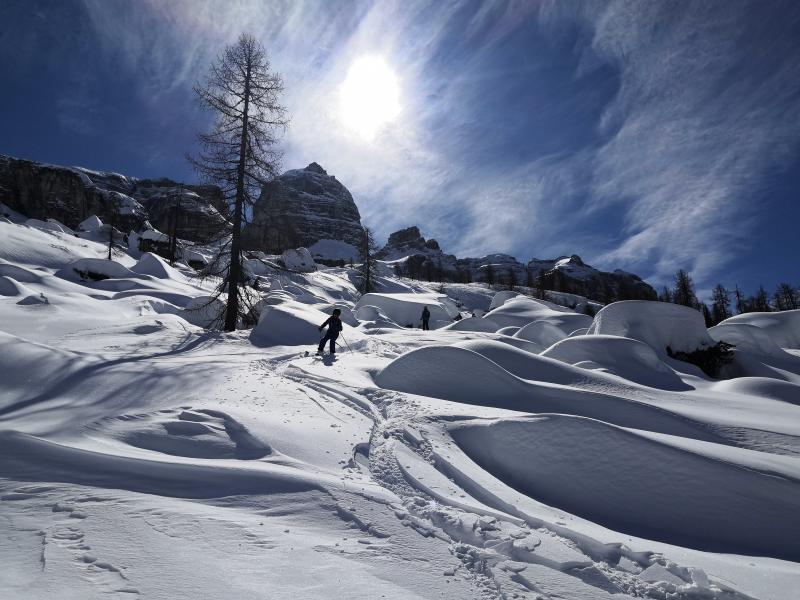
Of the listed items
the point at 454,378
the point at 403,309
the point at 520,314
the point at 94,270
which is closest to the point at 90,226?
the point at 94,270

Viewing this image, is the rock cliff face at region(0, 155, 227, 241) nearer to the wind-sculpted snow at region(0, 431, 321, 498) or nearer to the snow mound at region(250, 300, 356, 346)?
the snow mound at region(250, 300, 356, 346)

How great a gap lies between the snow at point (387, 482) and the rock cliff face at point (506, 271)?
94.1 m

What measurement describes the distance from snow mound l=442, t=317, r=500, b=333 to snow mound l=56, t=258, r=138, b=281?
767 inches

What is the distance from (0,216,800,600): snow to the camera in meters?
2.26

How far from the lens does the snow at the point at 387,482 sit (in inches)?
89.0

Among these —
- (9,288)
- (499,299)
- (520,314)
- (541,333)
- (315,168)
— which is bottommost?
(9,288)

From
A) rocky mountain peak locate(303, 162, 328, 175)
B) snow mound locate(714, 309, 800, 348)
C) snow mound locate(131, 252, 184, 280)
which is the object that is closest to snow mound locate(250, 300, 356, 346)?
snow mound locate(131, 252, 184, 280)

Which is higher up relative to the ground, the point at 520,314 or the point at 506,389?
the point at 520,314

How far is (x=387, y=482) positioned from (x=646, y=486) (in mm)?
2568

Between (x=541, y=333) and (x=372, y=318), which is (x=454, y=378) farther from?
(x=372, y=318)

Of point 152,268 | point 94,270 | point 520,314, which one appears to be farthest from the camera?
point 152,268

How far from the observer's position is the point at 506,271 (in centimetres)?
15088

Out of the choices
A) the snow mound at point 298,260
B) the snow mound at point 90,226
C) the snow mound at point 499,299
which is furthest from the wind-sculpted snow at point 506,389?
the snow mound at point 90,226

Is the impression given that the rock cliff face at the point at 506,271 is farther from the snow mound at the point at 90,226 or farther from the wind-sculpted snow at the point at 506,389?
the wind-sculpted snow at the point at 506,389
